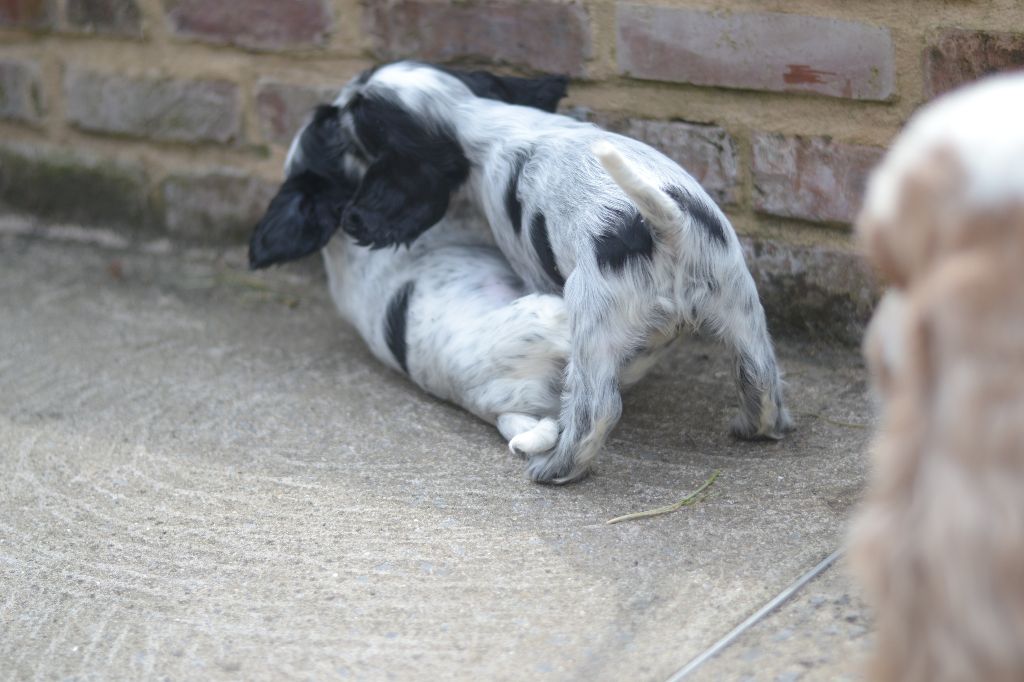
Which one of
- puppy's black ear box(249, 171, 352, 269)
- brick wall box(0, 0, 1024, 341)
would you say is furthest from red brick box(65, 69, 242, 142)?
puppy's black ear box(249, 171, 352, 269)

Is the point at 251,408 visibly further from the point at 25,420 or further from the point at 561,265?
the point at 561,265

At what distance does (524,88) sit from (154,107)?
144cm

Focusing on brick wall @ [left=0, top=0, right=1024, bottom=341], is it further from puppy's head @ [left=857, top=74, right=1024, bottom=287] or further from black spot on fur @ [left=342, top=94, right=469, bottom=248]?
puppy's head @ [left=857, top=74, right=1024, bottom=287]

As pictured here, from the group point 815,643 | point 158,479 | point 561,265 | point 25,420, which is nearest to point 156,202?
point 25,420

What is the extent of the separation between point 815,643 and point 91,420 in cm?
191

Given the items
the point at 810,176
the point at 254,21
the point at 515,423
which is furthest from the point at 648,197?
the point at 254,21

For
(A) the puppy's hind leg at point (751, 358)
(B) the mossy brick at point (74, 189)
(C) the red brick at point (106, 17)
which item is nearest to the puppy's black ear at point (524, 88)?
(A) the puppy's hind leg at point (751, 358)

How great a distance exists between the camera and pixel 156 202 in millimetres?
4180

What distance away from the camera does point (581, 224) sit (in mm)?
2688

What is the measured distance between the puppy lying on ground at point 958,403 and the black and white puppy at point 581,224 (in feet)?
3.08

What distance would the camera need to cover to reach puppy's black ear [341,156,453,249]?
10.3ft

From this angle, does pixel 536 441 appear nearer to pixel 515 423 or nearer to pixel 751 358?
pixel 515 423

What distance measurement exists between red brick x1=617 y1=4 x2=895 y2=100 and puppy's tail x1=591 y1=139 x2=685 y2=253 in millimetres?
653

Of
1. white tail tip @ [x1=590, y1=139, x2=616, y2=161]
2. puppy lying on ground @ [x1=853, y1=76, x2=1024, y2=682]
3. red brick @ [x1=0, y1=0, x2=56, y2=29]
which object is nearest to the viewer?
puppy lying on ground @ [x1=853, y1=76, x2=1024, y2=682]
